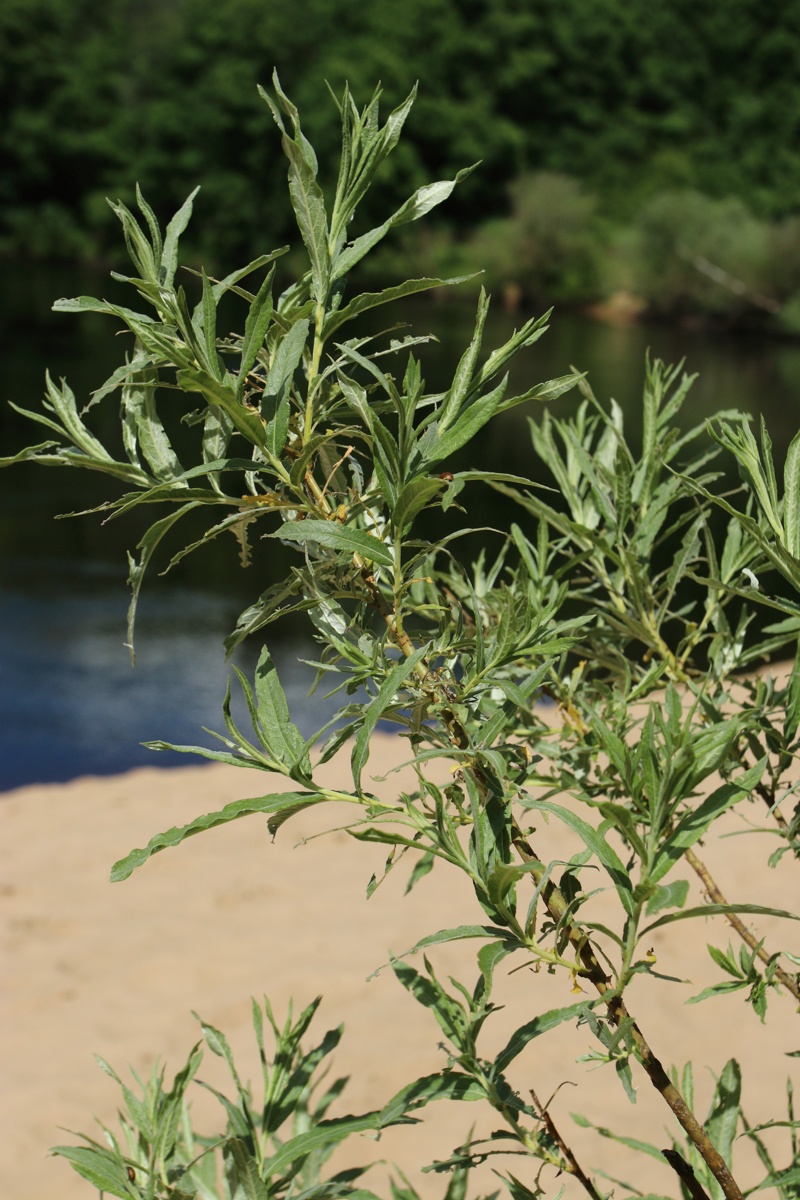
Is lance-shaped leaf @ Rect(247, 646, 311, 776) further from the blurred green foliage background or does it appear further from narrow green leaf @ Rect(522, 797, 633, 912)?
the blurred green foliage background

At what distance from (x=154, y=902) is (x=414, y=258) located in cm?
2073

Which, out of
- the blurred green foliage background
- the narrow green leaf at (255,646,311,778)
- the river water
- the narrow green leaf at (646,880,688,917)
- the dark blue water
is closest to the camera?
the narrow green leaf at (646,880,688,917)

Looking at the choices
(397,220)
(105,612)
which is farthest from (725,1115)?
(105,612)

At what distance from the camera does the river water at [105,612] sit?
14.6 ft

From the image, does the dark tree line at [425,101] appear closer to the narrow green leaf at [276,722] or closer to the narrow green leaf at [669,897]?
the narrow green leaf at [276,722]

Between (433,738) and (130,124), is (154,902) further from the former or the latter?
(130,124)

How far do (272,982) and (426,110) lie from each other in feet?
80.1

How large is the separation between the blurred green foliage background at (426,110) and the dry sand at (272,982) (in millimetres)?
19410

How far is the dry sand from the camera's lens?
1997mm

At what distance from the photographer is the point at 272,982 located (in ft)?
8.07

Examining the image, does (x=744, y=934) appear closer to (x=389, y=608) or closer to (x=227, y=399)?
(x=389, y=608)

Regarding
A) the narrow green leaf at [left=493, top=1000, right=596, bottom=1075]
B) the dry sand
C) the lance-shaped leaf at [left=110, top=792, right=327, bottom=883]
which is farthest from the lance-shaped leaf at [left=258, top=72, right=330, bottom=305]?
the dry sand

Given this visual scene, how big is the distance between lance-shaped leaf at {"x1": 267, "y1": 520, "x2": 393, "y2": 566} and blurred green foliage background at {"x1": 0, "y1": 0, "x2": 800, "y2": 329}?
21.6 m

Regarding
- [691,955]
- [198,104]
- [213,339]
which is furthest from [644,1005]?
[198,104]
